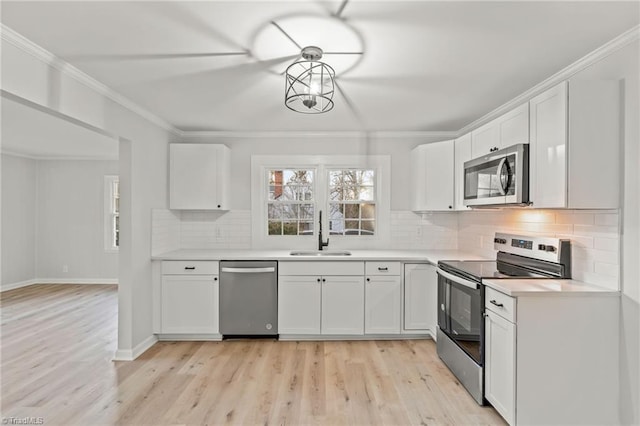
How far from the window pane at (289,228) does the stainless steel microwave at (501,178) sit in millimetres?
2118

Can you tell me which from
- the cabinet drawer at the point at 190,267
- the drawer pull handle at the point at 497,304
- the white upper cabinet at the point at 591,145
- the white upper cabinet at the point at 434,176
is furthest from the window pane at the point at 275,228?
the white upper cabinet at the point at 591,145

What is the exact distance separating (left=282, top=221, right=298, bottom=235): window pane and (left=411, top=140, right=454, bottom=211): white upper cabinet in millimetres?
1503

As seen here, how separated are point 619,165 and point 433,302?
2.02 meters

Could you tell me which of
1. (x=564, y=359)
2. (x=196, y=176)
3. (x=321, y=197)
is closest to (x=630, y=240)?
(x=564, y=359)

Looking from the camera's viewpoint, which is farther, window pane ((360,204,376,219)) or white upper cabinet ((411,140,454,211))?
window pane ((360,204,376,219))

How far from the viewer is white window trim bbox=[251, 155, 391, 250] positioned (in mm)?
4379

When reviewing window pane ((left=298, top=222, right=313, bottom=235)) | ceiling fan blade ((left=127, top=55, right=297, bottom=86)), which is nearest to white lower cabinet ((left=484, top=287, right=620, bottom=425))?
ceiling fan blade ((left=127, top=55, right=297, bottom=86))

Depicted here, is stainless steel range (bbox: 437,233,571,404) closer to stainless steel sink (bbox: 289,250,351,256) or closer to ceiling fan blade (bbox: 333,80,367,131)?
stainless steel sink (bbox: 289,250,351,256)

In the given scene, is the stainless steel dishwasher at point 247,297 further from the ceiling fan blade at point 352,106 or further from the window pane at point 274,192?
the ceiling fan blade at point 352,106

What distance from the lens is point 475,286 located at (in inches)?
100

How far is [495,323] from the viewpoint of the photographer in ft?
7.57

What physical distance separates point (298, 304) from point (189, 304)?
114 cm

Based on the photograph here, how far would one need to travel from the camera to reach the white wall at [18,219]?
6.00m

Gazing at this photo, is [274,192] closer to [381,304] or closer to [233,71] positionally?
[381,304]
